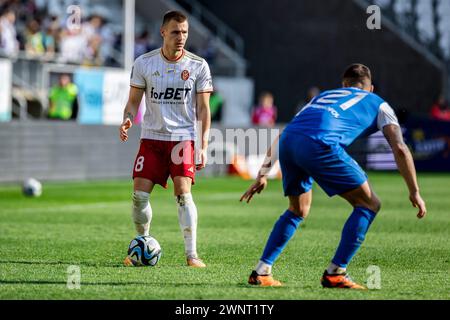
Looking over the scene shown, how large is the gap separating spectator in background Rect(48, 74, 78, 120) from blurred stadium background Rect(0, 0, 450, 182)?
78 mm

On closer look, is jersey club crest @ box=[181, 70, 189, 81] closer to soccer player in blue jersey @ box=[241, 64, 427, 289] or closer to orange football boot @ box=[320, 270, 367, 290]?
soccer player in blue jersey @ box=[241, 64, 427, 289]

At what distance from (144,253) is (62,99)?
51.0 ft

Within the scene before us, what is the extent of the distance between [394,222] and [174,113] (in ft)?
19.1

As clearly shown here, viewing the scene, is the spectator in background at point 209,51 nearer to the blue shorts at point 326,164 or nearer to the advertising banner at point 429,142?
the advertising banner at point 429,142

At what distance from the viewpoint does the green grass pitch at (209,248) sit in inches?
302

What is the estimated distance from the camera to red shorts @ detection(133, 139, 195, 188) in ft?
30.9

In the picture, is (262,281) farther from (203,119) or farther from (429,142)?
(429,142)

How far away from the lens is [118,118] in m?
25.2

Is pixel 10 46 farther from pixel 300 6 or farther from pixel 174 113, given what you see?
pixel 174 113

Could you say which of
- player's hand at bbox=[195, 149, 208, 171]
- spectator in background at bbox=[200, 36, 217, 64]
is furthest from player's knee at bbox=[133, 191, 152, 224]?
spectator in background at bbox=[200, 36, 217, 64]

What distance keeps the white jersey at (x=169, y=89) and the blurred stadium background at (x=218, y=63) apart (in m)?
11.9

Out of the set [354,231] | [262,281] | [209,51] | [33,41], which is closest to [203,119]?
[262,281]

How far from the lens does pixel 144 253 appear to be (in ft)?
30.4

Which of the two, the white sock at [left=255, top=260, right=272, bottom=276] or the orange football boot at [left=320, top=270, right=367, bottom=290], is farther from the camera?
the white sock at [left=255, top=260, right=272, bottom=276]
